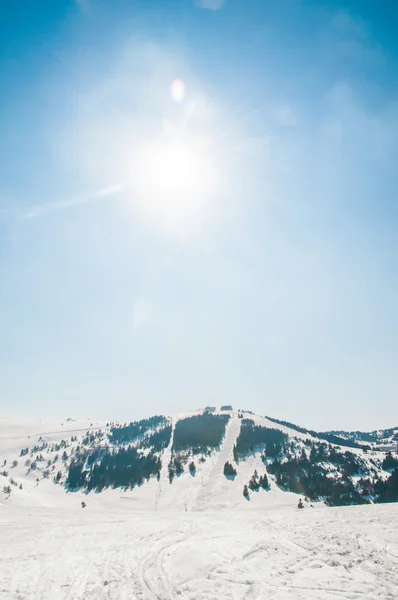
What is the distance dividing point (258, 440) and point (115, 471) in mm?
56386

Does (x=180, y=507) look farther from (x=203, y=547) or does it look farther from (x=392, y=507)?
(x=203, y=547)

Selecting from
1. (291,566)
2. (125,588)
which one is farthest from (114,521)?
(291,566)

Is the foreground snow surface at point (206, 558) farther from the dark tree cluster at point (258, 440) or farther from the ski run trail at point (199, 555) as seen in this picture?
the dark tree cluster at point (258, 440)

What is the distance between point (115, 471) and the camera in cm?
9900

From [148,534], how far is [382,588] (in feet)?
43.3

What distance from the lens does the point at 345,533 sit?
17.3 meters

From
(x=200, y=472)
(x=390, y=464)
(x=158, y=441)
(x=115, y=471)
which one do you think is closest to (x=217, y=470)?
(x=200, y=472)

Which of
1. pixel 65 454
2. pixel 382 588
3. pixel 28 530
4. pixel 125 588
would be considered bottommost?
pixel 65 454

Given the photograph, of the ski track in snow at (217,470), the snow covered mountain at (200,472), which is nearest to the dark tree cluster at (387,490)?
the snow covered mountain at (200,472)

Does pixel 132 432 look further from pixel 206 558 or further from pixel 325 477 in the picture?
pixel 206 558

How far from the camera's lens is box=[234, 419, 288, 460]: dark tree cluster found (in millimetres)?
105750

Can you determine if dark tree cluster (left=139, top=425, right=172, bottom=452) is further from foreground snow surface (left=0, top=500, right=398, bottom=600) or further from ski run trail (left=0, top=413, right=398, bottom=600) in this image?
foreground snow surface (left=0, top=500, right=398, bottom=600)

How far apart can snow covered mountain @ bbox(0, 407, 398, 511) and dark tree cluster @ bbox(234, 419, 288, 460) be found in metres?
0.40

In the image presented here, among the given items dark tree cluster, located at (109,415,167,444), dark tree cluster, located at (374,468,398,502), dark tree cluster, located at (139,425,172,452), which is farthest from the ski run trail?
dark tree cluster, located at (109,415,167,444)
